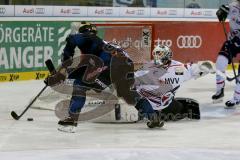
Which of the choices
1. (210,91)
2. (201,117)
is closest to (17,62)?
(210,91)

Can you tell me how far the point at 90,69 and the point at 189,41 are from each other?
5.31m

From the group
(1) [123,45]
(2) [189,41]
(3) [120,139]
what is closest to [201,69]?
(3) [120,139]

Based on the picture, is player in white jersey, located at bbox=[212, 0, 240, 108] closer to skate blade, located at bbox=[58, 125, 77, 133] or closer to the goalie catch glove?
the goalie catch glove

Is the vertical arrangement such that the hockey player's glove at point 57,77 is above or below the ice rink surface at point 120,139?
above

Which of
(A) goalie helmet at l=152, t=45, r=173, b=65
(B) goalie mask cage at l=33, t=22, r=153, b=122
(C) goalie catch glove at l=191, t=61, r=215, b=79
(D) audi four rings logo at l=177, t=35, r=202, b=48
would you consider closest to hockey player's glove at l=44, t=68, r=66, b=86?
(B) goalie mask cage at l=33, t=22, r=153, b=122

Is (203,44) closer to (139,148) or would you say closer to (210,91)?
(210,91)

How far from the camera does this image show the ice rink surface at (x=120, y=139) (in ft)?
15.3

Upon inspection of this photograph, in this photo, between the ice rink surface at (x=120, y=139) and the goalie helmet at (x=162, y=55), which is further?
the goalie helmet at (x=162, y=55)

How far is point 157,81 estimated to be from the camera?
6.14 m

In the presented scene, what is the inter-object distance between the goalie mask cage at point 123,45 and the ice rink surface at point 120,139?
129 millimetres

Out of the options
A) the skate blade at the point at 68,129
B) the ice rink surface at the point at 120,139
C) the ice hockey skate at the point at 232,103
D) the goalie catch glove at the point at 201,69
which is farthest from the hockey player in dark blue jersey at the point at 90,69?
the ice hockey skate at the point at 232,103

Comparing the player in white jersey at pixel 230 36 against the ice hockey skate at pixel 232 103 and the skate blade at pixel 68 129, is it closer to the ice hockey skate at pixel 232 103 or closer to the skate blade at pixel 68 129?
the ice hockey skate at pixel 232 103

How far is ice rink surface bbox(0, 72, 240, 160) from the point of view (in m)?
4.68

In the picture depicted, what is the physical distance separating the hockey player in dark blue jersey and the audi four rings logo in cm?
479
